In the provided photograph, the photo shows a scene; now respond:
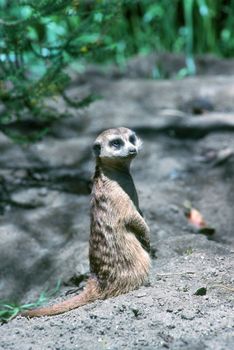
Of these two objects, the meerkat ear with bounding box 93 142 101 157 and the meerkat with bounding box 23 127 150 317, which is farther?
the meerkat ear with bounding box 93 142 101 157

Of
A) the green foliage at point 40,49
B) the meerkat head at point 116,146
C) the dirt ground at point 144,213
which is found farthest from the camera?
the green foliage at point 40,49

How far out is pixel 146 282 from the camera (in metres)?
2.82

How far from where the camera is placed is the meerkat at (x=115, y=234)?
276cm

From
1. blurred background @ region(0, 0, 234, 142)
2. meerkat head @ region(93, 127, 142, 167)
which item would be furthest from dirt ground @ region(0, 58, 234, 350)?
meerkat head @ region(93, 127, 142, 167)

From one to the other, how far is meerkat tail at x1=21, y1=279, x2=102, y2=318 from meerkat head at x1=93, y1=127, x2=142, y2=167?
0.49 metres

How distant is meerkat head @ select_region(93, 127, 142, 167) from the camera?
9.16ft

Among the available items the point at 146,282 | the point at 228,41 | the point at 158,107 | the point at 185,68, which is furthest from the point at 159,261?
the point at 228,41

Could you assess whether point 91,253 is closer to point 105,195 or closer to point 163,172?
point 105,195

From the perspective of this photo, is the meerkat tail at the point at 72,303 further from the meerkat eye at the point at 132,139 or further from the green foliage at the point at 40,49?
the green foliage at the point at 40,49

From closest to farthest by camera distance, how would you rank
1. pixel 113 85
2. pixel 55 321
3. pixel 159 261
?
pixel 55 321 → pixel 159 261 → pixel 113 85

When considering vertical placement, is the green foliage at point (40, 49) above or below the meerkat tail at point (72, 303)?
above

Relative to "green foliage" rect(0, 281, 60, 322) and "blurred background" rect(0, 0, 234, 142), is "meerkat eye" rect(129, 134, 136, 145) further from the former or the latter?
"blurred background" rect(0, 0, 234, 142)

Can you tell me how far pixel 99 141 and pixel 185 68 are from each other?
4.05 meters

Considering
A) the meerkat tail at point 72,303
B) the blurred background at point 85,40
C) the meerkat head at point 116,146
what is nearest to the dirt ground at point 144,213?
the meerkat tail at point 72,303
